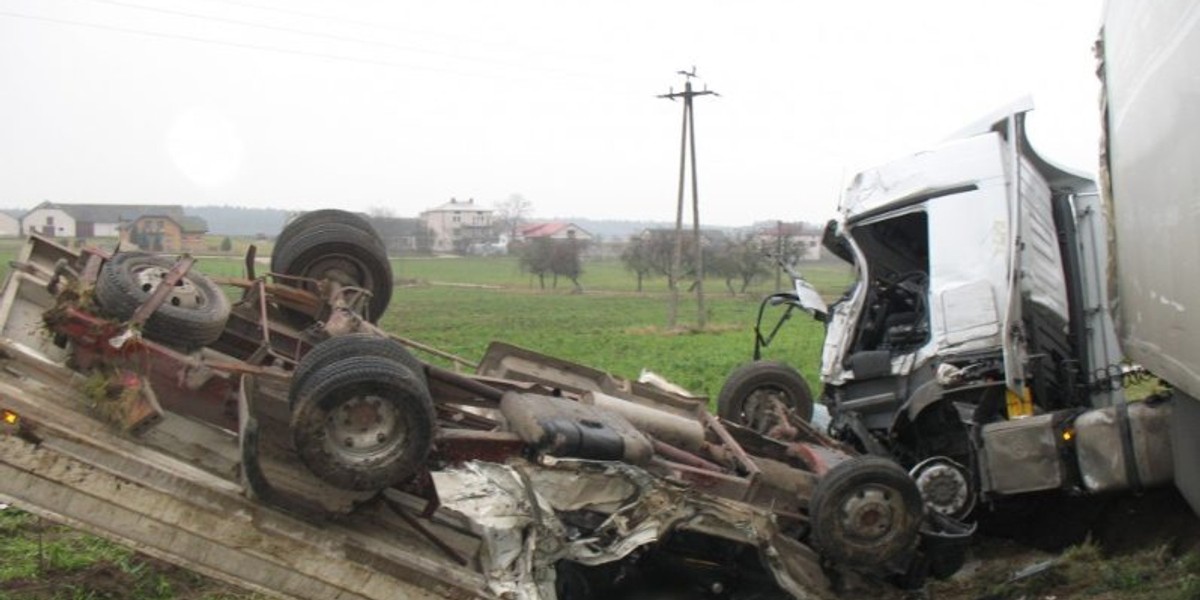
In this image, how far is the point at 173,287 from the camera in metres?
4.52

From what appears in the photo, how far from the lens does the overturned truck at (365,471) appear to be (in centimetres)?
370

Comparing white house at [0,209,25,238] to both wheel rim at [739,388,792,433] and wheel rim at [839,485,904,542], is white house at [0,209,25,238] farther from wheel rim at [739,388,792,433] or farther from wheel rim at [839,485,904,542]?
wheel rim at [839,485,904,542]

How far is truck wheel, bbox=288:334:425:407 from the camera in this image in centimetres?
396

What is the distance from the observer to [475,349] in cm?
2420

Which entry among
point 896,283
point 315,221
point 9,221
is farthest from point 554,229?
point 315,221

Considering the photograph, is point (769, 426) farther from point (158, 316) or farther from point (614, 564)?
point (158, 316)

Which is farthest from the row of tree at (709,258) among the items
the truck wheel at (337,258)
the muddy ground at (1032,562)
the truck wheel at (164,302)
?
the truck wheel at (164,302)

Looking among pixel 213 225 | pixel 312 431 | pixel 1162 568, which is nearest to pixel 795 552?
pixel 1162 568

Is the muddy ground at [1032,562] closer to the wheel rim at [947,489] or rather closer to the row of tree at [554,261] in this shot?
the wheel rim at [947,489]

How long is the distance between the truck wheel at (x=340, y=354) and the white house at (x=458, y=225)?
282 ft

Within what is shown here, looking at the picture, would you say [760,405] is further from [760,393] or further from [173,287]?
[173,287]

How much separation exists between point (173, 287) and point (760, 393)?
3908mm

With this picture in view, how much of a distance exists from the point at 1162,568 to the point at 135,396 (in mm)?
4523

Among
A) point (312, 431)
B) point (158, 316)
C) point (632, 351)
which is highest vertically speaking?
point (158, 316)
